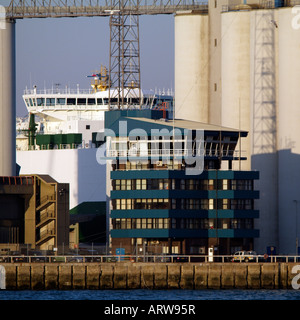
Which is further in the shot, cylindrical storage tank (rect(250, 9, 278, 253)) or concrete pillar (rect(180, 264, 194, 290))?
cylindrical storage tank (rect(250, 9, 278, 253))

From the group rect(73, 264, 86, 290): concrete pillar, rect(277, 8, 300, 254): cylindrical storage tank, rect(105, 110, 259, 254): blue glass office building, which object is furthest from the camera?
rect(277, 8, 300, 254): cylindrical storage tank

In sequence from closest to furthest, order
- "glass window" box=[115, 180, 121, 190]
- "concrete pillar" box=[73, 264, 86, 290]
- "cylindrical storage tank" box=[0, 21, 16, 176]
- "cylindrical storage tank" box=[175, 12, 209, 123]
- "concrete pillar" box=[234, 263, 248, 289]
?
"concrete pillar" box=[234, 263, 248, 289] → "concrete pillar" box=[73, 264, 86, 290] → "glass window" box=[115, 180, 121, 190] → "cylindrical storage tank" box=[0, 21, 16, 176] → "cylindrical storage tank" box=[175, 12, 209, 123]

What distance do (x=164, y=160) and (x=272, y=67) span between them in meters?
25.6

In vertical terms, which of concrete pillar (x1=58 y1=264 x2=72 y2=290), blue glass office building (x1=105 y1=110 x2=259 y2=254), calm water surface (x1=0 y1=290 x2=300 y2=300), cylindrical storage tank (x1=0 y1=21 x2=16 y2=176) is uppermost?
cylindrical storage tank (x1=0 y1=21 x2=16 y2=176)

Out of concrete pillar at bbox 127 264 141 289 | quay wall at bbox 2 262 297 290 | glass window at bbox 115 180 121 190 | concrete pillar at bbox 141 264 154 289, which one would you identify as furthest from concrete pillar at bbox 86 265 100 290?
glass window at bbox 115 180 121 190

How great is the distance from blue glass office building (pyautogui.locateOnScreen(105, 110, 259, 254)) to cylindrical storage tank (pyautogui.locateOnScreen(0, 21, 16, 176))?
1294cm

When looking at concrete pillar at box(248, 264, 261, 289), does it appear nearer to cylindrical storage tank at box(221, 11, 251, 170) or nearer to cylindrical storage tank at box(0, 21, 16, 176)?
cylindrical storage tank at box(0, 21, 16, 176)

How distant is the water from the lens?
11038cm

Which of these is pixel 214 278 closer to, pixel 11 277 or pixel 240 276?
pixel 240 276

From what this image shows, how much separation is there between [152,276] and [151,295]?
7.26 metres

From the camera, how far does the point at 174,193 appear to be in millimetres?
140500

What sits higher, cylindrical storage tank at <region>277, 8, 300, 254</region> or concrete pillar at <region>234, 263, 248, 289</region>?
cylindrical storage tank at <region>277, 8, 300, 254</region>

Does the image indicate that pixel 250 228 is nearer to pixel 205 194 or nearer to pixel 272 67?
pixel 205 194
